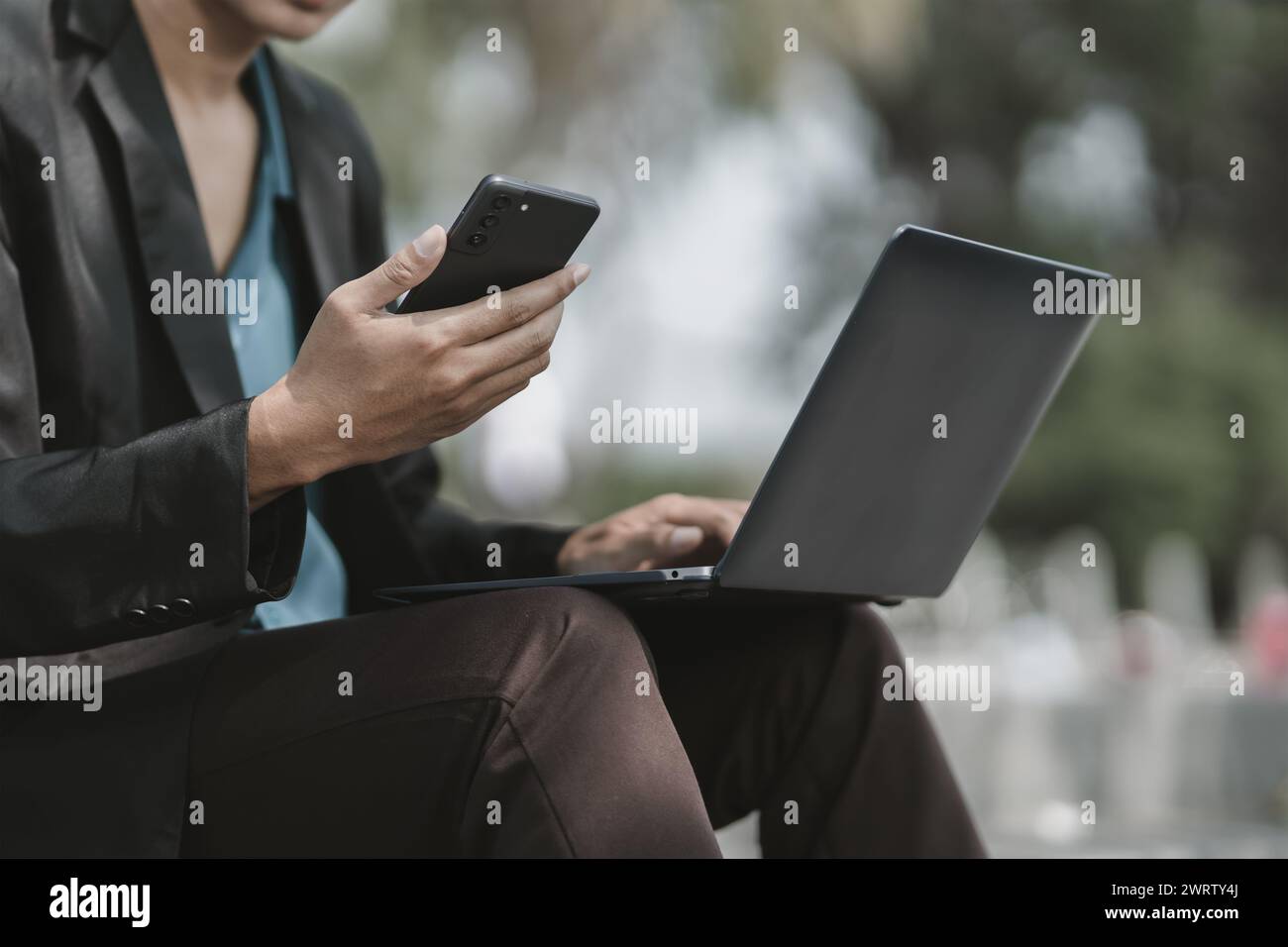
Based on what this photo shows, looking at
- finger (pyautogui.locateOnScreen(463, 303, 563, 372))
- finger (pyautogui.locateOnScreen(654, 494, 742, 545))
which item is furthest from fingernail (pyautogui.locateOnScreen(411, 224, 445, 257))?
finger (pyautogui.locateOnScreen(654, 494, 742, 545))

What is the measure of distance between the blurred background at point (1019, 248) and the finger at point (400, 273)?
233 cm

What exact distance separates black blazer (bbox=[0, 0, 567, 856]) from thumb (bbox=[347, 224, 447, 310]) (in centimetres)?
Answer: 16

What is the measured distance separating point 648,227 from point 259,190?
12590 mm

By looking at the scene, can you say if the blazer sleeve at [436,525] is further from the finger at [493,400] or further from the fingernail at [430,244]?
the fingernail at [430,244]

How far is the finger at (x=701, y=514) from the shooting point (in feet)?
5.82

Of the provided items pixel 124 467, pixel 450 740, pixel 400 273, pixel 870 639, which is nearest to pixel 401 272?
pixel 400 273

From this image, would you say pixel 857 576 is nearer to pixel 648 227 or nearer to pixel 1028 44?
pixel 648 227

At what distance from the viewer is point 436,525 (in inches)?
79.1

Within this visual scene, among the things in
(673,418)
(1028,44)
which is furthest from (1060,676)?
(1028,44)

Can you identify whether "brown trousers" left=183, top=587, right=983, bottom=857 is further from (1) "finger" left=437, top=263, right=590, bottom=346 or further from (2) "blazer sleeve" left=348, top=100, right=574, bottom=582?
(2) "blazer sleeve" left=348, top=100, right=574, bottom=582

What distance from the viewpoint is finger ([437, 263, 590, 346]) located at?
133cm

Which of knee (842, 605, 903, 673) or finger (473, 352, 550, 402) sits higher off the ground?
finger (473, 352, 550, 402)

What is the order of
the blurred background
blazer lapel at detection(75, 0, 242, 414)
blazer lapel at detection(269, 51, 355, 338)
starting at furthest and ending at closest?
the blurred background, blazer lapel at detection(269, 51, 355, 338), blazer lapel at detection(75, 0, 242, 414)

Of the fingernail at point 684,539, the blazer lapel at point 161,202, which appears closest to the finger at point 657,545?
the fingernail at point 684,539
